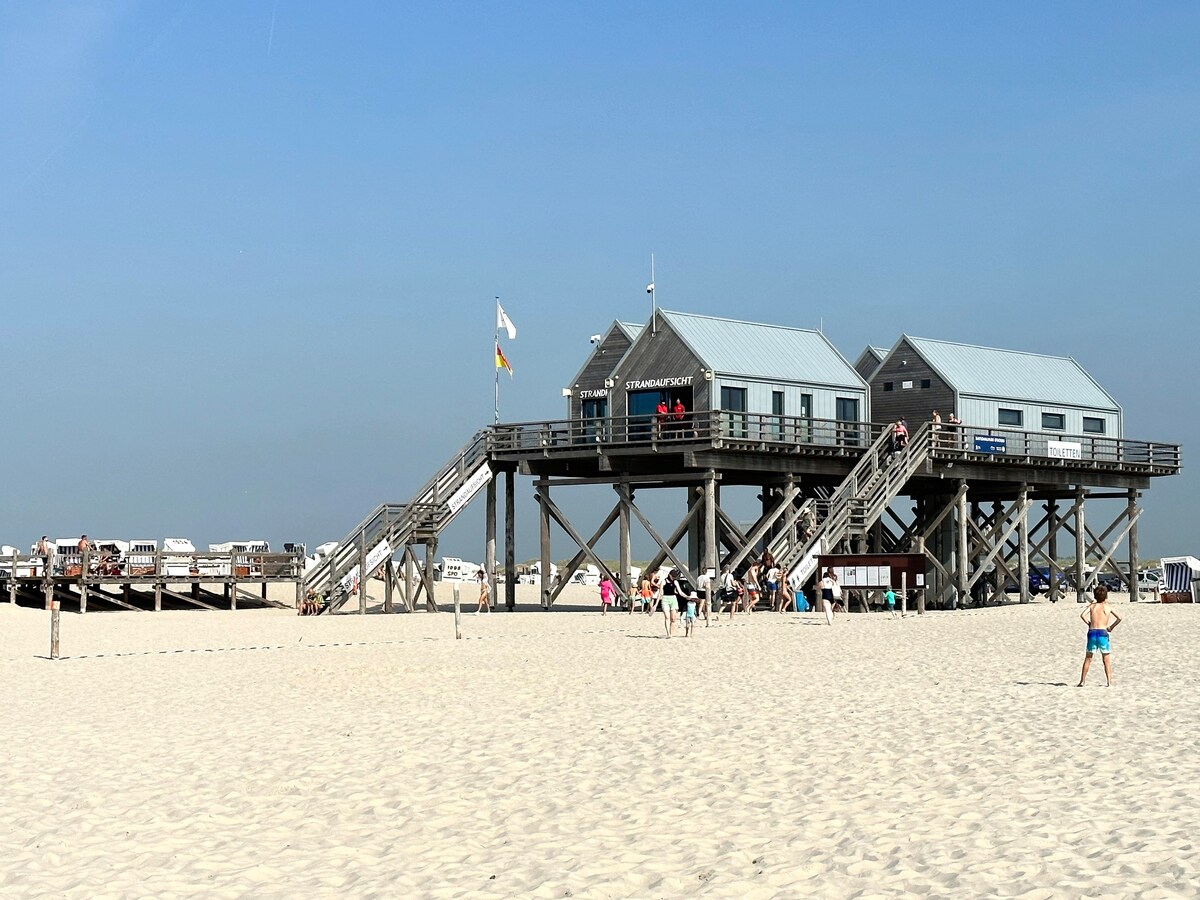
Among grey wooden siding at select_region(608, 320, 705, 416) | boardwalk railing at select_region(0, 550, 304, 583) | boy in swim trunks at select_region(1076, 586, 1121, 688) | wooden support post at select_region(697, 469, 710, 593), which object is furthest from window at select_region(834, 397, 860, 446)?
boy in swim trunks at select_region(1076, 586, 1121, 688)

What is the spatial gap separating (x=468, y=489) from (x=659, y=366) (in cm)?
607

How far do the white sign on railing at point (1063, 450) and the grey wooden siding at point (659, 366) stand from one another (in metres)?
12.5

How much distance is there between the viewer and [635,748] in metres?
14.3

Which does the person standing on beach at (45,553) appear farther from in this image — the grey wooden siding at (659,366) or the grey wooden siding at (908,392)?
the grey wooden siding at (908,392)

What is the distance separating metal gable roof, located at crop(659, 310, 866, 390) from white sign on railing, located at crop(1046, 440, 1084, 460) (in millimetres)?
6588

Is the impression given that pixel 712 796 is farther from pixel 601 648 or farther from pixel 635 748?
pixel 601 648

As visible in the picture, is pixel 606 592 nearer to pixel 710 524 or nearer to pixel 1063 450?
pixel 710 524

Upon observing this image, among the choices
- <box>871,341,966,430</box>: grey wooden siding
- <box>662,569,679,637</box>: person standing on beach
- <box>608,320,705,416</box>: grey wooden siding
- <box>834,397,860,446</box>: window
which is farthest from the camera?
<box>871,341,966,430</box>: grey wooden siding

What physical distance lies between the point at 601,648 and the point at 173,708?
31.6ft

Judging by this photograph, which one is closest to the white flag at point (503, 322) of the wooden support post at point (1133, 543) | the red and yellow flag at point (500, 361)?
the red and yellow flag at point (500, 361)

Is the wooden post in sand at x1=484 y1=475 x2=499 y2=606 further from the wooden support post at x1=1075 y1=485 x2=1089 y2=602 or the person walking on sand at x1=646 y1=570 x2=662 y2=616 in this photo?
the wooden support post at x1=1075 y1=485 x2=1089 y2=602

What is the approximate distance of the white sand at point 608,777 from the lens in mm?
9602

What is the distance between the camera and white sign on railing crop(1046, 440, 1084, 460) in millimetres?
46312

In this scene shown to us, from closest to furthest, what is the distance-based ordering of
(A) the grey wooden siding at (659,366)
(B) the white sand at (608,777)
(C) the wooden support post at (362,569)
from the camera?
(B) the white sand at (608,777) < (C) the wooden support post at (362,569) < (A) the grey wooden siding at (659,366)
